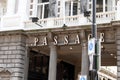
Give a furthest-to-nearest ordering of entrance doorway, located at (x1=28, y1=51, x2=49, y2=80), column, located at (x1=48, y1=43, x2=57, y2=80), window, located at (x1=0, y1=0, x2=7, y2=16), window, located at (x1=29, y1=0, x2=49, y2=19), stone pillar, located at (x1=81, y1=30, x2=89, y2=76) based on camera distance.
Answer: window, located at (x1=0, y1=0, x2=7, y2=16), entrance doorway, located at (x1=28, y1=51, x2=49, y2=80), window, located at (x1=29, y1=0, x2=49, y2=19), column, located at (x1=48, y1=43, x2=57, y2=80), stone pillar, located at (x1=81, y1=30, x2=89, y2=76)

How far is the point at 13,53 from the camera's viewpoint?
85.5ft

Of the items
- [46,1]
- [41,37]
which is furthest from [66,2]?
[41,37]

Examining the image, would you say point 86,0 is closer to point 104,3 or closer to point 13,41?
point 104,3

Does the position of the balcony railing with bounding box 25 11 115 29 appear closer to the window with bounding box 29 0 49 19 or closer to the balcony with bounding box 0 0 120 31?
the balcony with bounding box 0 0 120 31

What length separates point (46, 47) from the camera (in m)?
26.5

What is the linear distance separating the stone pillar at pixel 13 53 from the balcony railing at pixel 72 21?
1423 millimetres

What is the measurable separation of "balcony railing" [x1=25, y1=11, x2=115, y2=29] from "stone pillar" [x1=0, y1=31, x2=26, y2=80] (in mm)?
1423

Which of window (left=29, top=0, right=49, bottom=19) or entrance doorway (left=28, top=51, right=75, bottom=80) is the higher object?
window (left=29, top=0, right=49, bottom=19)

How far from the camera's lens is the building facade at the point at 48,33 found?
77.8 ft

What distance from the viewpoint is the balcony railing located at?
77.4 ft

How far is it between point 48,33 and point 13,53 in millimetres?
3457

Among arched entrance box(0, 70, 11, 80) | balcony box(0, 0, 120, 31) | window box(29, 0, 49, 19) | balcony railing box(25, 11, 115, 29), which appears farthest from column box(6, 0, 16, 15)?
arched entrance box(0, 70, 11, 80)

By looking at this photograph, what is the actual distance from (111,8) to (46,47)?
6287mm

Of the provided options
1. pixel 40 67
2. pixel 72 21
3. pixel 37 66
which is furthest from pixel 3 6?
pixel 72 21
